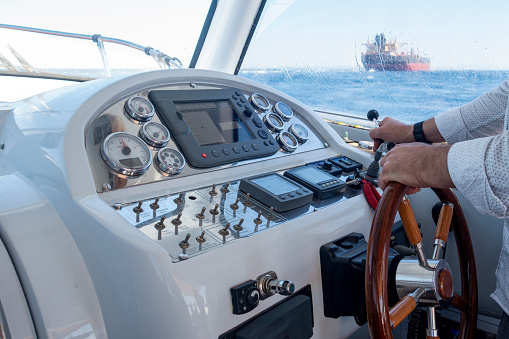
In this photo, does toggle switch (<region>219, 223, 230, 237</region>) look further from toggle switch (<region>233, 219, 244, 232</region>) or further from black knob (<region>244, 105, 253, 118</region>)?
black knob (<region>244, 105, 253, 118</region>)

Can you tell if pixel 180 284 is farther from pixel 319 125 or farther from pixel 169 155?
pixel 319 125

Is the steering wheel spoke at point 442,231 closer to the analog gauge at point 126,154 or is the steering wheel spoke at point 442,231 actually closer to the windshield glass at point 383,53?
the analog gauge at point 126,154

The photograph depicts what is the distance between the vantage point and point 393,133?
4.83ft

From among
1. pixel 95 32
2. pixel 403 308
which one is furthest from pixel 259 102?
pixel 95 32

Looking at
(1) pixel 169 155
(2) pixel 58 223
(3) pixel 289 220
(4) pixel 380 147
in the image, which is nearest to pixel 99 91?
(1) pixel 169 155

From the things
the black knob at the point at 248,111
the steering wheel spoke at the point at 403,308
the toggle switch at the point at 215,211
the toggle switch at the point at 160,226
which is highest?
the black knob at the point at 248,111

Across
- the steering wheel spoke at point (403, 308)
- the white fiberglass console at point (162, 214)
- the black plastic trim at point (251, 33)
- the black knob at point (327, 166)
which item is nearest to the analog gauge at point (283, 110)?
the white fiberglass console at point (162, 214)

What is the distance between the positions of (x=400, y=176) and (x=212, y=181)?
0.56 meters

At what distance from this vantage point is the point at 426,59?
2227 mm

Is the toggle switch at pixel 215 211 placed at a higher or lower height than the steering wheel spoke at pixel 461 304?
higher

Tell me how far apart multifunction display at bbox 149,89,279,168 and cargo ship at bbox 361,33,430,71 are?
1.15m

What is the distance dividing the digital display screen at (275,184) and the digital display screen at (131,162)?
1.06ft

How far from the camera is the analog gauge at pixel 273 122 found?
1563 millimetres

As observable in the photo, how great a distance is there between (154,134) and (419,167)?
0.73 meters
